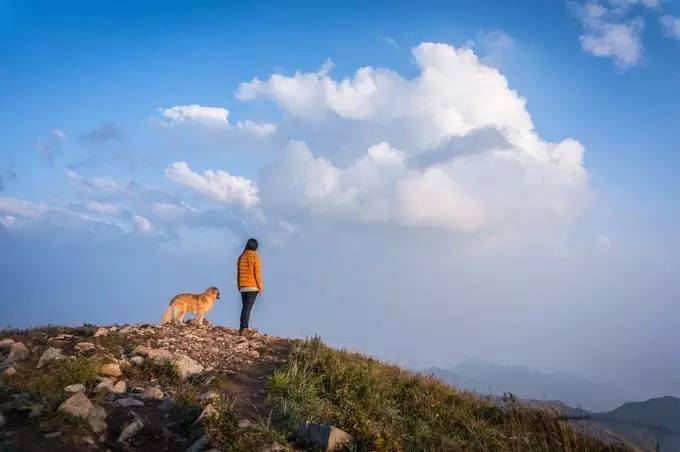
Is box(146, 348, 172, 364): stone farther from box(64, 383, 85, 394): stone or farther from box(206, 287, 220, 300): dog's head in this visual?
box(206, 287, 220, 300): dog's head

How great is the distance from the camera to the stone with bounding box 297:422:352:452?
668 centimetres

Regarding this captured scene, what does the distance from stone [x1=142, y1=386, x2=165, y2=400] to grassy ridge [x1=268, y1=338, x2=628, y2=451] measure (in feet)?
5.77

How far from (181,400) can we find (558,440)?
20.0 feet

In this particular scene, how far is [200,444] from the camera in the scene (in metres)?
6.41

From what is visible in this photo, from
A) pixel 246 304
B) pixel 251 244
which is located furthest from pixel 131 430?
pixel 251 244

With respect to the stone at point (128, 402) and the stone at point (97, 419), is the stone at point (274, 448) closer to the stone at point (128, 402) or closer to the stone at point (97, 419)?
the stone at point (97, 419)

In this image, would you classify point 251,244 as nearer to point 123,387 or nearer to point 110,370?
point 110,370

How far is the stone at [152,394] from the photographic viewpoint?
26.7 ft

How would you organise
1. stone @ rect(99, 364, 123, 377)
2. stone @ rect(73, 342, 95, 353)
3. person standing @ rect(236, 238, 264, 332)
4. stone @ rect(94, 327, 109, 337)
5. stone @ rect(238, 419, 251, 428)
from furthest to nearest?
person standing @ rect(236, 238, 264, 332)
stone @ rect(94, 327, 109, 337)
stone @ rect(73, 342, 95, 353)
stone @ rect(99, 364, 123, 377)
stone @ rect(238, 419, 251, 428)

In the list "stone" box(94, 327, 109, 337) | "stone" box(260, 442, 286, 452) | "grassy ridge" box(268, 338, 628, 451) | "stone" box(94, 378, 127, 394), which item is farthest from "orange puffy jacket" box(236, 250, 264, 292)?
"stone" box(260, 442, 286, 452)

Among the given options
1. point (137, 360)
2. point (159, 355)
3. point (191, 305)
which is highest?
point (191, 305)

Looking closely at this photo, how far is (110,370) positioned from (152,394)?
1384 millimetres

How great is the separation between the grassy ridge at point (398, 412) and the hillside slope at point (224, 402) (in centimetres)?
3

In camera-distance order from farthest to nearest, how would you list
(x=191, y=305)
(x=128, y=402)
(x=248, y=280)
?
(x=191, y=305) < (x=248, y=280) < (x=128, y=402)
